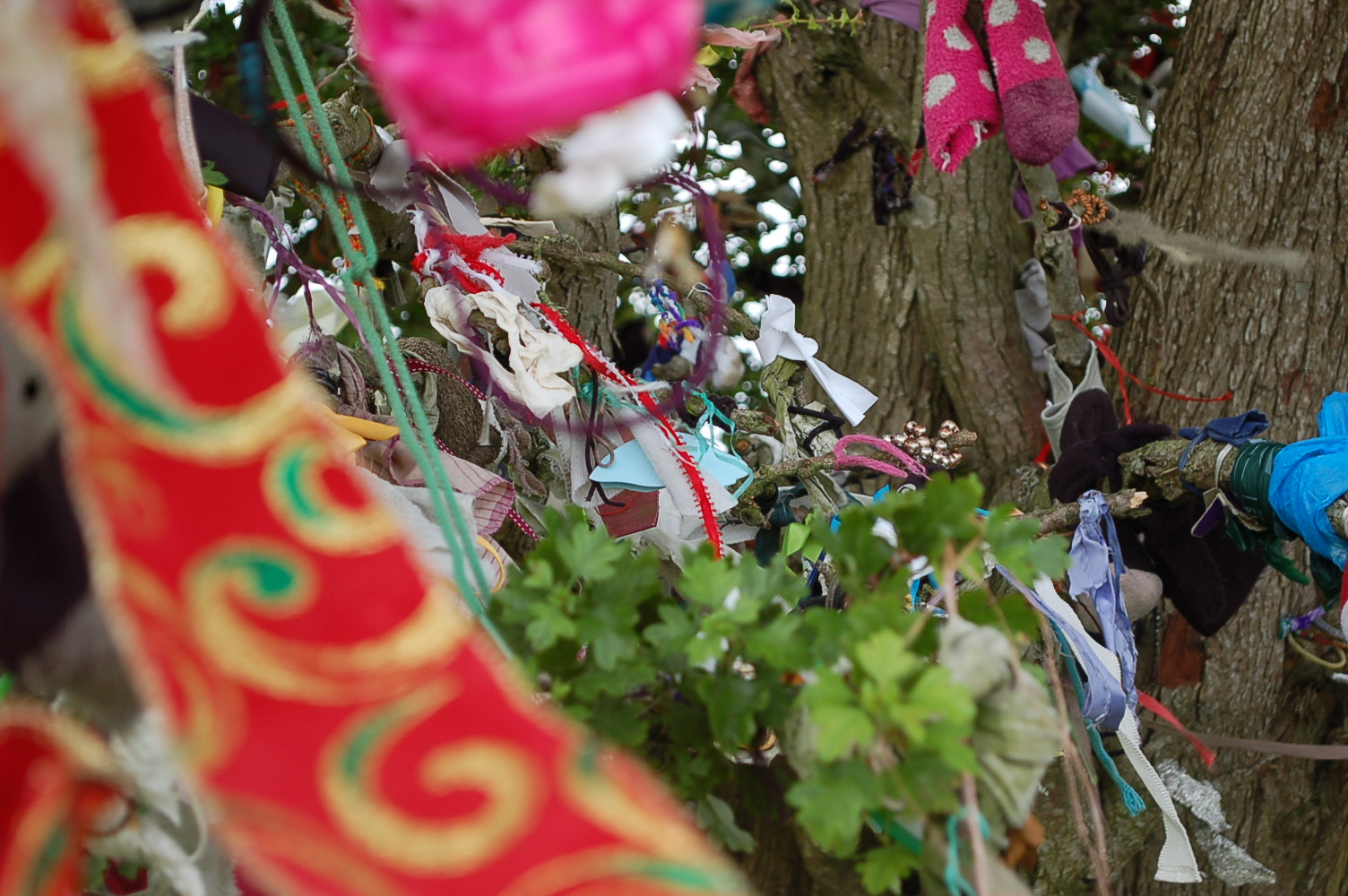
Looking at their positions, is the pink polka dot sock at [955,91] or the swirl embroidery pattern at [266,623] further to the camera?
the pink polka dot sock at [955,91]

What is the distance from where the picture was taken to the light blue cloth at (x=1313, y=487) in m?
1.19

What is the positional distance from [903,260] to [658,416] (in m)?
1.17

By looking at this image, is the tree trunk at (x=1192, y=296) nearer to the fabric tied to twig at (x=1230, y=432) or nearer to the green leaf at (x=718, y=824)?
the fabric tied to twig at (x=1230, y=432)

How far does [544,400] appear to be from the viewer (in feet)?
4.19

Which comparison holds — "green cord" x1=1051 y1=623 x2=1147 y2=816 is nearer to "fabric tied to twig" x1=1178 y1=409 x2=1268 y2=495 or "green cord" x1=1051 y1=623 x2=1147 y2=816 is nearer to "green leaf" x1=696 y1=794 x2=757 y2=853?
"fabric tied to twig" x1=1178 y1=409 x2=1268 y2=495

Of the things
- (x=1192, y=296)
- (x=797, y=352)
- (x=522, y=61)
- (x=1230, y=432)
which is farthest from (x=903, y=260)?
(x=522, y=61)

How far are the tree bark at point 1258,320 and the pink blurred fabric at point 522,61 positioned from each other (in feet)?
6.08

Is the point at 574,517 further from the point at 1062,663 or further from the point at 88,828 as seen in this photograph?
the point at 1062,663

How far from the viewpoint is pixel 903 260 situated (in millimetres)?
2344

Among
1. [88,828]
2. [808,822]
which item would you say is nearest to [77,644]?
[88,828]

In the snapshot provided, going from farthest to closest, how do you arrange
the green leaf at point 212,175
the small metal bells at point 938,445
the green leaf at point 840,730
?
the small metal bells at point 938,445, the green leaf at point 212,175, the green leaf at point 840,730

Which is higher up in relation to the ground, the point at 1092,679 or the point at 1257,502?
the point at 1257,502

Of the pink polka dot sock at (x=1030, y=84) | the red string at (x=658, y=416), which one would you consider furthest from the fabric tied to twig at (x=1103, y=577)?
the pink polka dot sock at (x=1030, y=84)

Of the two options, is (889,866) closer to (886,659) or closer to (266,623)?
(886,659)
